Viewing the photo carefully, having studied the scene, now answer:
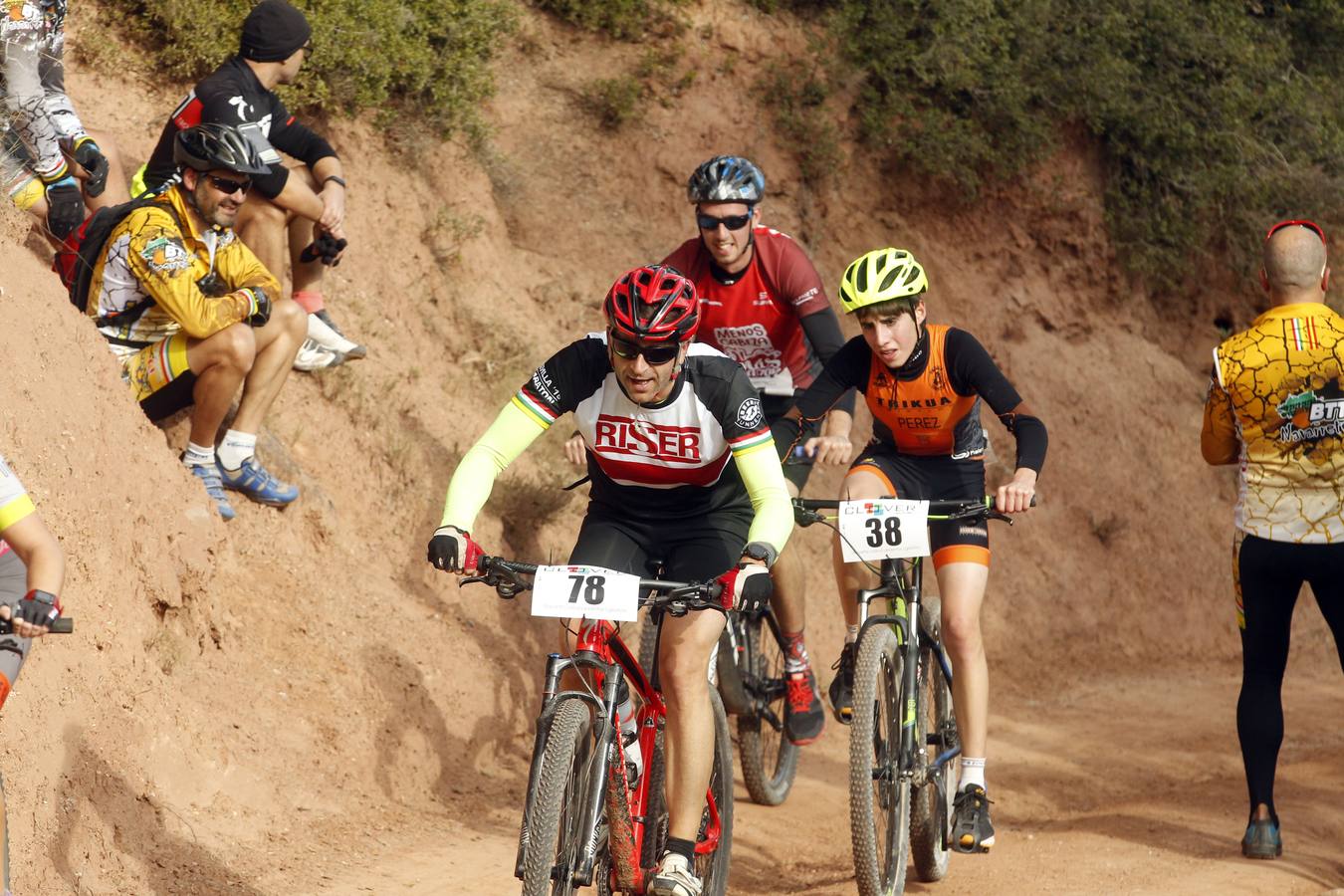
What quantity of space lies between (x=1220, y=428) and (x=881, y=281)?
1868 millimetres

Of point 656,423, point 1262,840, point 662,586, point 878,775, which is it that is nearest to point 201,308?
point 656,423

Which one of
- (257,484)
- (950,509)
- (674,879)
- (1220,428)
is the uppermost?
(1220,428)

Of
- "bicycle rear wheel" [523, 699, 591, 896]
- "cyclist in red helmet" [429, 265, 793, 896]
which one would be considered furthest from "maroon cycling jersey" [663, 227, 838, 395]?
"bicycle rear wheel" [523, 699, 591, 896]

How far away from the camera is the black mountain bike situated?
6.01 metres

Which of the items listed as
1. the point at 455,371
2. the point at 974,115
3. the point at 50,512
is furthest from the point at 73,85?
the point at 974,115

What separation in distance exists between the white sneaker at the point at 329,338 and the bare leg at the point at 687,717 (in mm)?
4557

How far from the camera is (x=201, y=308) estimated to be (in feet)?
24.1

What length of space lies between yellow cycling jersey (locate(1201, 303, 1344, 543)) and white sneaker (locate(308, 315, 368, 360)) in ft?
16.9

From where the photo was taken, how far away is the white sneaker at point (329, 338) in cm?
918

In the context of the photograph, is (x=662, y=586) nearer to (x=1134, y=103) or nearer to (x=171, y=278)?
(x=171, y=278)

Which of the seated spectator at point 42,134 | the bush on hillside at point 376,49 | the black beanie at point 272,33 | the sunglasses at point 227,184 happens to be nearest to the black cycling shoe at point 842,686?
the sunglasses at point 227,184

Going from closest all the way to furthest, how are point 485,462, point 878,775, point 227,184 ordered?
1. point 485,462
2. point 878,775
3. point 227,184

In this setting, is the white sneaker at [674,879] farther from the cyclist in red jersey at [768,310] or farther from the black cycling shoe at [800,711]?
the black cycling shoe at [800,711]

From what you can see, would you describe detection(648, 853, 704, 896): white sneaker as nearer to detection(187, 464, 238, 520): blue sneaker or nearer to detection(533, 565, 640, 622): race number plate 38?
detection(533, 565, 640, 622): race number plate 38
